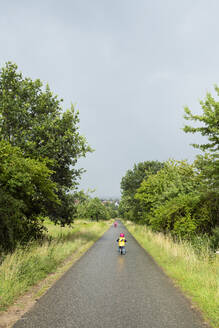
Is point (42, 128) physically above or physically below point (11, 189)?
above

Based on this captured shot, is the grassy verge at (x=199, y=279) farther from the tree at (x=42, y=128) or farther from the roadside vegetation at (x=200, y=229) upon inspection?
the tree at (x=42, y=128)

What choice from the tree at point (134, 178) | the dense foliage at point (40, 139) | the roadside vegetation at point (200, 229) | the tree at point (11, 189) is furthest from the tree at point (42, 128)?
the tree at point (134, 178)

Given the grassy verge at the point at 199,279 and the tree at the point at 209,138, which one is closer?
the grassy verge at the point at 199,279

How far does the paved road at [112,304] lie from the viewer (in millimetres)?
4914

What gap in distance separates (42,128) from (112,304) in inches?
464

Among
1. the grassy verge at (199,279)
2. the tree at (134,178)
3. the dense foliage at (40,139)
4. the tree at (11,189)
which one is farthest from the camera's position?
the tree at (134,178)

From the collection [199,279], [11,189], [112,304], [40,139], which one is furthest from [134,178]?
[112,304]

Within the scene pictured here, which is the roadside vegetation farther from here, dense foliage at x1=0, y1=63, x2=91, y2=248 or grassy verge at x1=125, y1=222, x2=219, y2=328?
dense foliage at x1=0, y1=63, x2=91, y2=248

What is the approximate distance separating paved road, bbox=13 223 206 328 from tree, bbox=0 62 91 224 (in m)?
8.55

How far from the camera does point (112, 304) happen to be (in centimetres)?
600

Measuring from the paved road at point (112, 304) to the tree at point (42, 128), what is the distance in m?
8.55

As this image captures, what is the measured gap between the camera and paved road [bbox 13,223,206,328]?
193 inches

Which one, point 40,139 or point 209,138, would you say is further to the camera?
point 40,139

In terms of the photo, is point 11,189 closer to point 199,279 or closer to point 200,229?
point 199,279
